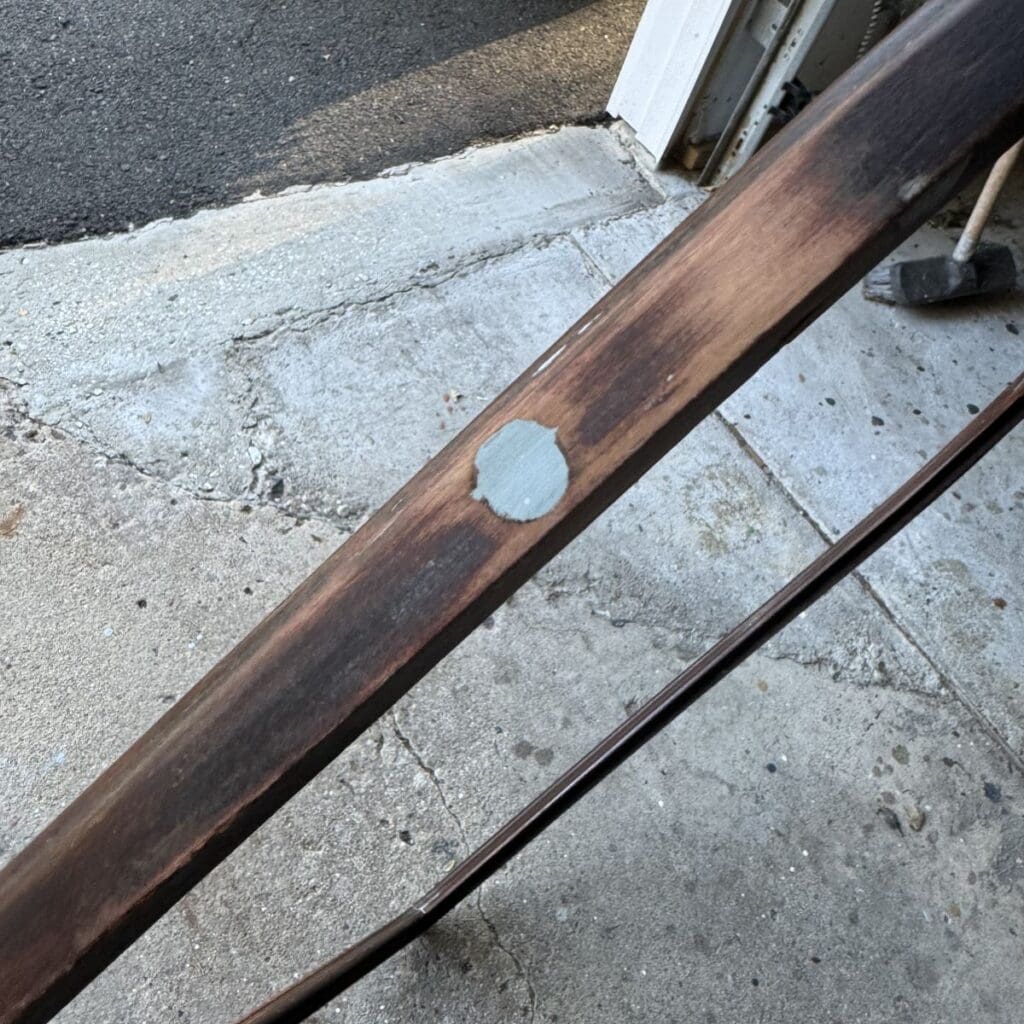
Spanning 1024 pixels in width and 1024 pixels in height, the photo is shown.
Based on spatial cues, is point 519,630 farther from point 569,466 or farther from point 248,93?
point 248,93

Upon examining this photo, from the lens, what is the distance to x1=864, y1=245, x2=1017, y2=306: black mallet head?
2.42m

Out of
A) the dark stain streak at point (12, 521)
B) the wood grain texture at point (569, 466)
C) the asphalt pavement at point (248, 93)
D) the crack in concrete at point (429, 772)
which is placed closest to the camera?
the wood grain texture at point (569, 466)

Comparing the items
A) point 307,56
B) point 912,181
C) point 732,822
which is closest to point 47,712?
point 732,822

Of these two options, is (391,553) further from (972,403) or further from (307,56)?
(307,56)

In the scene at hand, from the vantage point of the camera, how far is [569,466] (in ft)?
1.94

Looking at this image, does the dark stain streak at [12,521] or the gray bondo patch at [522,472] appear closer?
the gray bondo patch at [522,472]

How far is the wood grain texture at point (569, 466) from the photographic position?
0.59 m

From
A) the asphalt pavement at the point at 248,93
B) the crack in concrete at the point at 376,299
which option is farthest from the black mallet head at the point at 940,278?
the asphalt pavement at the point at 248,93

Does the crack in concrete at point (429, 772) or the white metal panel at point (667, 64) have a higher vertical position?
the white metal panel at point (667, 64)

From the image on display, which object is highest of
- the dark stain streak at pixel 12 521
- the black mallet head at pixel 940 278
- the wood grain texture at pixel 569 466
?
the wood grain texture at pixel 569 466

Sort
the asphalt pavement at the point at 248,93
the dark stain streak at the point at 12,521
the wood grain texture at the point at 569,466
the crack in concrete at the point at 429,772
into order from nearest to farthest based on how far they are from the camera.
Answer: the wood grain texture at the point at 569,466 < the crack in concrete at the point at 429,772 < the dark stain streak at the point at 12,521 < the asphalt pavement at the point at 248,93

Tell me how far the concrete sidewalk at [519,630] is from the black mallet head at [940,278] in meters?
0.05

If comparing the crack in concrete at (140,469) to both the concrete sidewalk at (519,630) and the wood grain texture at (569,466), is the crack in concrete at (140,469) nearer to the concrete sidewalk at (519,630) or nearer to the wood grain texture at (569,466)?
the concrete sidewalk at (519,630)

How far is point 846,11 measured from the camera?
2.37m
